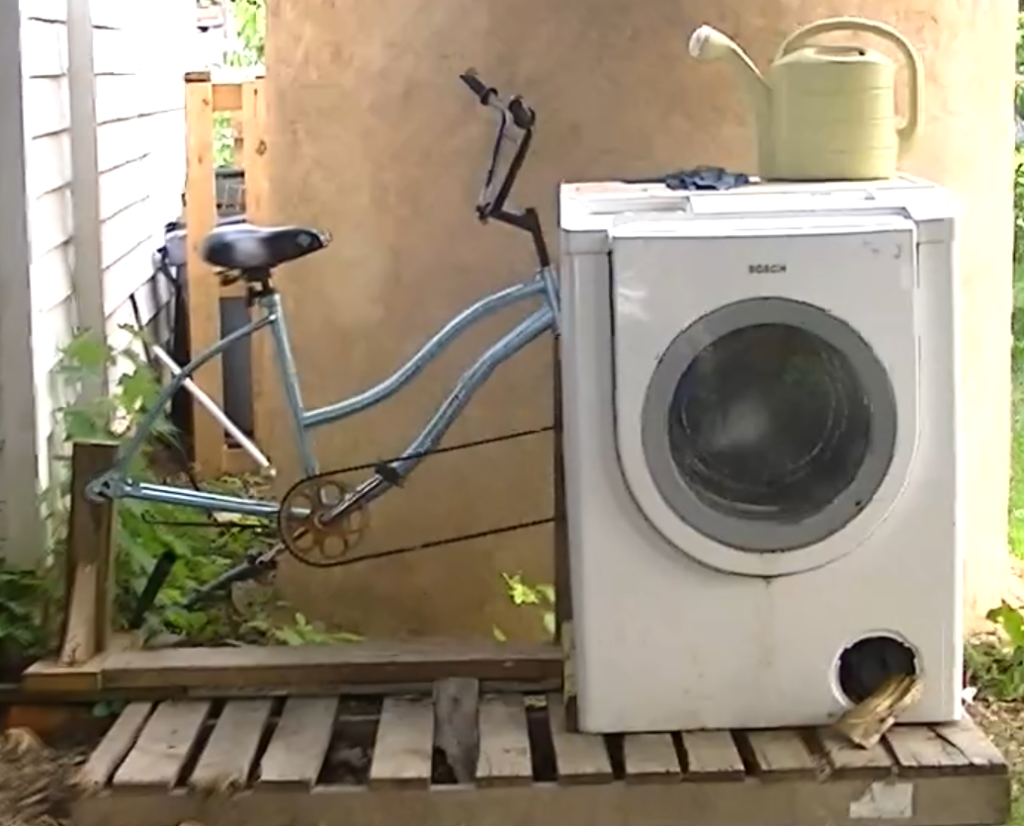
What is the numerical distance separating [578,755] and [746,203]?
101cm

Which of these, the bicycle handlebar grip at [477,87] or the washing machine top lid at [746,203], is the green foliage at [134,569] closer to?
the bicycle handlebar grip at [477,87]

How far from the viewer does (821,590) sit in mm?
2879

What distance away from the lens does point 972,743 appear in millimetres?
2859

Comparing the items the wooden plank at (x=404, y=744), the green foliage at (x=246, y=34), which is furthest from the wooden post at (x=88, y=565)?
the green foliage at (x=246, y=34)

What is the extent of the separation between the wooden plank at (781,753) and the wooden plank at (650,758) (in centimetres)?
14

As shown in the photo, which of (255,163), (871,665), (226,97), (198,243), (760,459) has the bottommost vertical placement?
(871,665)

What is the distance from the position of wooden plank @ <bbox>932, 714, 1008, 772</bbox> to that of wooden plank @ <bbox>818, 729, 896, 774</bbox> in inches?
5.1

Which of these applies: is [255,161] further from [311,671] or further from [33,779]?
[33,779]

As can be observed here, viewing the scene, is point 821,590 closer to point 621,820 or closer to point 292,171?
point 621,820

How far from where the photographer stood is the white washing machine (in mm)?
2779

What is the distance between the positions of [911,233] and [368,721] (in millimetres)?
1341

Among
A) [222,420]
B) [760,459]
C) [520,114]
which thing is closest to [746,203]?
[760,459]

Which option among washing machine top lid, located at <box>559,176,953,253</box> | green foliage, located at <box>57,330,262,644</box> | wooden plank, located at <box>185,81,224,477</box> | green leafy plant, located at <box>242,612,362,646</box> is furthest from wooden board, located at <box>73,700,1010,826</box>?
wooden plank, located at <box>185,81,224,477</box>

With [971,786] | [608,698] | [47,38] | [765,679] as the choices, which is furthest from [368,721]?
[47,38]
